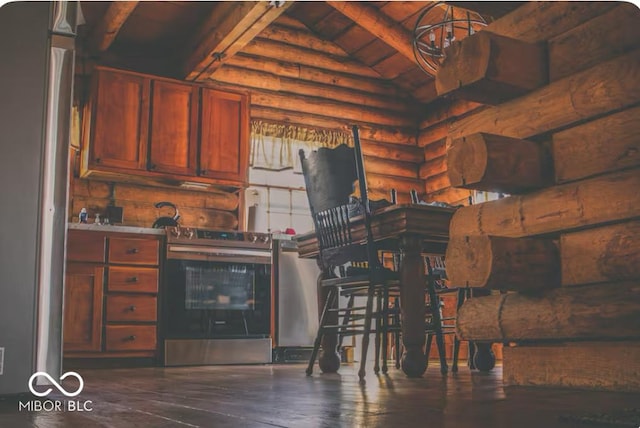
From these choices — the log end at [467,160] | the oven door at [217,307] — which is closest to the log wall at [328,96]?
the oven door at [217,307]

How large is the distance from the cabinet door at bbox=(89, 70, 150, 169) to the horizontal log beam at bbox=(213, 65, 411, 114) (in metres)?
0.93

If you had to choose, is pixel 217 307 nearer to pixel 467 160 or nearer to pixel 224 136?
pixel 224 136

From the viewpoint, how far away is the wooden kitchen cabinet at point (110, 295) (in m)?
4.82

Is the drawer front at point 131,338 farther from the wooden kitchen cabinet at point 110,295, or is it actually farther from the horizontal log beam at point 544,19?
the horizontal log beam at point 544,19

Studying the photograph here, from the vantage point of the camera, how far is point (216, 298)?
529 cm

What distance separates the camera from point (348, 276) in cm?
359

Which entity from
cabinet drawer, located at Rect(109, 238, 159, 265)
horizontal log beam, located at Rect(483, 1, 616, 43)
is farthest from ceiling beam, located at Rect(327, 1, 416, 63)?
horizontal log beam, located at Rect(483, 1, 616, 43)

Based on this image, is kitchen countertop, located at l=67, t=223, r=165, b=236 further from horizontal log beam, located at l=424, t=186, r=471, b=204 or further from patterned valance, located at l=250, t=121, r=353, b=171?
horizontal log beam, located at l=424, t=186, r=471, b=204

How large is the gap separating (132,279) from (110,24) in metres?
1.96

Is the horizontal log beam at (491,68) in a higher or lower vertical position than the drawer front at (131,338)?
higher

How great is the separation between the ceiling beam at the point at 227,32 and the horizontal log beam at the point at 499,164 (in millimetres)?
2699

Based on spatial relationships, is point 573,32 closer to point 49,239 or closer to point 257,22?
point 49,239

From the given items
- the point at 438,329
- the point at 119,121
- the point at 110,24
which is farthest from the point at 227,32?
the point at 438,329

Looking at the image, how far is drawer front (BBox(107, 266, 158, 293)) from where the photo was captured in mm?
4984
